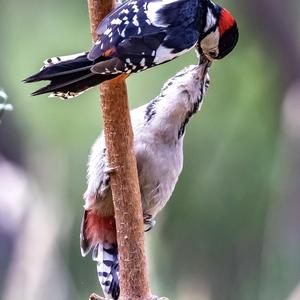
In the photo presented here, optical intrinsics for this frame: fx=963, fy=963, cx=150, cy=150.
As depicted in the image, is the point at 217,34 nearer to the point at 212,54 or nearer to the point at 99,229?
the point at 212,54

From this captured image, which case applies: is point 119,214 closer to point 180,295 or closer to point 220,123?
point 180,295

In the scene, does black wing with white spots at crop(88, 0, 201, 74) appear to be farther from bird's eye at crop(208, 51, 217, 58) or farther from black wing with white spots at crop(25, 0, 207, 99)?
bird's eye at crop(208, 51, 217, 58)

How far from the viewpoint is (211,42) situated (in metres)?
2.61

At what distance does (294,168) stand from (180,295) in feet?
3.59

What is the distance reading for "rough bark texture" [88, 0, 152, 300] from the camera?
2.23m

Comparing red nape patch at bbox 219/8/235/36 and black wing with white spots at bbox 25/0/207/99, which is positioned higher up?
black wing with white spots at bbox 25/0/207/99

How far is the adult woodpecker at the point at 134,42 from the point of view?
2.15 metres

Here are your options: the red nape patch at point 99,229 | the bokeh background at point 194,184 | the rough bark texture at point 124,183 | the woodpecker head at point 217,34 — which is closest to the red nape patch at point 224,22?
the woodpecker head at point 217,34

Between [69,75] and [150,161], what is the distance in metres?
0.66

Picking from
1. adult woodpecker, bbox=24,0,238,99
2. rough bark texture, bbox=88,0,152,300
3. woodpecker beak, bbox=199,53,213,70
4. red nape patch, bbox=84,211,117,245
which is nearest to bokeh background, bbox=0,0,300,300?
red nape patch, bbox=84,211,117,245

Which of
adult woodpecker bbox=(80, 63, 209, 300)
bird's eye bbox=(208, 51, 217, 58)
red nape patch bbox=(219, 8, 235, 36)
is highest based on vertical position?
red nape patch bbox=(219, 8, 235, 36)

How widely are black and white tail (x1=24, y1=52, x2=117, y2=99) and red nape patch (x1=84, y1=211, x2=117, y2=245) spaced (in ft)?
2.35

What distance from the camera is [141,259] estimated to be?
2367 millimetres

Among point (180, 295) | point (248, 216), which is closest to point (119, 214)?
point (180, 295)
